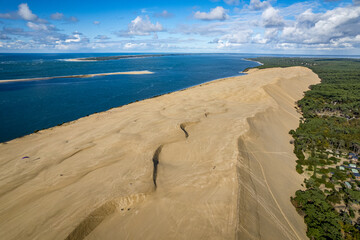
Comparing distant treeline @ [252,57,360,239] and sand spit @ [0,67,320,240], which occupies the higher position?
sand spit @ [0,67,320,240]

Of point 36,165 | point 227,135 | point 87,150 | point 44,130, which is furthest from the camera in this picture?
point 44,130

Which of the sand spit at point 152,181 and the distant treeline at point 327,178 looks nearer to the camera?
the sand spit at point 152,181

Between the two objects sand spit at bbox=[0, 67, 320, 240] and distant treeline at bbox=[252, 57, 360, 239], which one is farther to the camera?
distant treeline at bbox=[252, 57, 360, 239]

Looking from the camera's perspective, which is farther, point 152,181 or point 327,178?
point 327,178

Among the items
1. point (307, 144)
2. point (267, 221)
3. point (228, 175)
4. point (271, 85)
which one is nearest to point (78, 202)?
point (228, 175)

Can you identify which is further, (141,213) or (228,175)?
(228,175)

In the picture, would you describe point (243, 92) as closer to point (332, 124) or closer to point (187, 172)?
point (332, 124)

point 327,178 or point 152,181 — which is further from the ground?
point 152,181

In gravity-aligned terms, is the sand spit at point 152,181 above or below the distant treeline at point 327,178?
above
